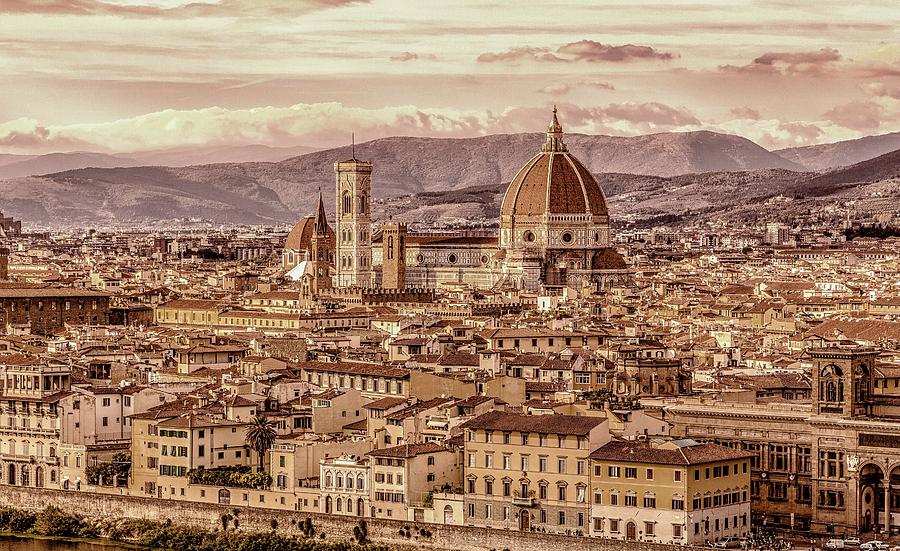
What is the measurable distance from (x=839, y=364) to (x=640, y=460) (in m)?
5.14

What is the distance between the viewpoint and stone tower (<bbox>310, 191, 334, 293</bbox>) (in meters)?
119

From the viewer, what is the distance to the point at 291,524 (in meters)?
45.1

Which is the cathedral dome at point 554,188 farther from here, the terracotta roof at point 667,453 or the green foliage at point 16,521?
the terracotta roof at point 667,453

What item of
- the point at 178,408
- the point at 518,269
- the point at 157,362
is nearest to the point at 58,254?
the point at 518,269

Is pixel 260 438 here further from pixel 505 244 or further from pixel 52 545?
pixel 505 244

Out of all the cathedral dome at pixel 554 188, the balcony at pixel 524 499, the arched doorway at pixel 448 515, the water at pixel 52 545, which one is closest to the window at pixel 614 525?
the balcony at pixel 524 499

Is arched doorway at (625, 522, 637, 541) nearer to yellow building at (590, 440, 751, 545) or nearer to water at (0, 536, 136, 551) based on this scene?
yellow building at (590, 440, 751, 545)

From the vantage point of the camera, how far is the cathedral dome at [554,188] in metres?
130

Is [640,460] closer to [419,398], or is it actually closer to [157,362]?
[419,398]

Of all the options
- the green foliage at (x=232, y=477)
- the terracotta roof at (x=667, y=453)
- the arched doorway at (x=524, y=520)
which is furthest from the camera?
the green foliage at (x=232, y=477)

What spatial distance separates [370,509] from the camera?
44.8m

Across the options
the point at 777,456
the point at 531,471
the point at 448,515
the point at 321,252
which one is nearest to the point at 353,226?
the point at 321,252

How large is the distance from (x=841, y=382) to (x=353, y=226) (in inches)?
3301

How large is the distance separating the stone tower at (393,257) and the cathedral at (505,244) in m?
0.05
